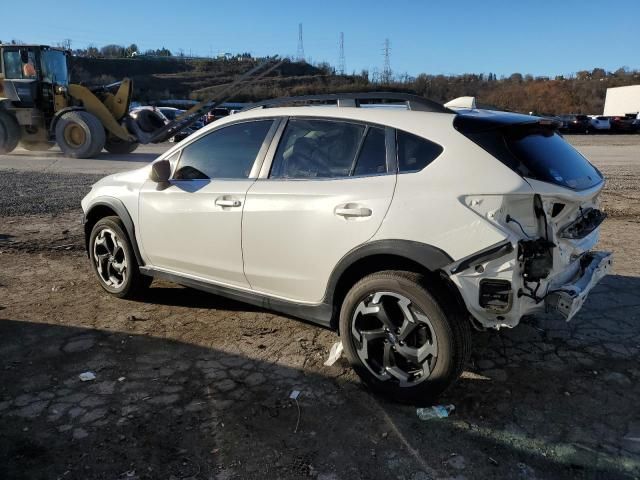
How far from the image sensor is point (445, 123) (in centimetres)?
317

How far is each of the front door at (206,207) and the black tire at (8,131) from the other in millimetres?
14900

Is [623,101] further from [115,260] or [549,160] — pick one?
[115,260]

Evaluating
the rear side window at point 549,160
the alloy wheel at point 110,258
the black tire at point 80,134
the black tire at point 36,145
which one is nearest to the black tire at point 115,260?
the alloy wheel at point 110,258

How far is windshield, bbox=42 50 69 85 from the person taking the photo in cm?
1625

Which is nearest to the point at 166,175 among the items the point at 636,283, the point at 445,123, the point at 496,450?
the point at 445,123

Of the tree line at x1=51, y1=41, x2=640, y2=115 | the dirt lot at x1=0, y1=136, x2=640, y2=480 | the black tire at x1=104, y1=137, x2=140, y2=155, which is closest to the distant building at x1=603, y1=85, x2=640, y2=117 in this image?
the tree line at x1=51, y1=41, x2=640, y2=115

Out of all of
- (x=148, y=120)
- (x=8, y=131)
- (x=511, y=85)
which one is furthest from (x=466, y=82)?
(x=8, y=131)

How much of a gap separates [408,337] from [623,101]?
272 feet

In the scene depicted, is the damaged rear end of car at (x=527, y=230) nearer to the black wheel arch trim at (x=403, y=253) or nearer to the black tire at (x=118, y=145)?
the black wheel arch trim at (x=403, y=253)

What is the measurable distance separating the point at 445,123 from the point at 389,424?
1.79m

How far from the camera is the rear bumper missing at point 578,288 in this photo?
9.93 ft

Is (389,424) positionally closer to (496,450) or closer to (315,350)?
(496,450)

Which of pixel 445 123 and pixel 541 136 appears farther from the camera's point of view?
pixel 541 136

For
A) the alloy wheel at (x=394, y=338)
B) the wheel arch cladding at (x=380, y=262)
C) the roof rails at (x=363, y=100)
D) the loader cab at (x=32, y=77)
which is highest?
the loader cab at (x=32, y=77)
